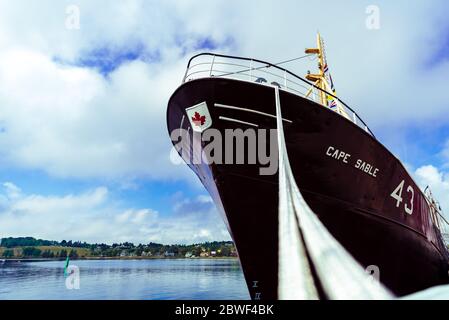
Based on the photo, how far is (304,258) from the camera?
536 cm

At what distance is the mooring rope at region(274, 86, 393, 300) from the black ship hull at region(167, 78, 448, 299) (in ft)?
3.28

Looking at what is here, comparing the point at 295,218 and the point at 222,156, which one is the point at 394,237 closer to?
the point at 295,218

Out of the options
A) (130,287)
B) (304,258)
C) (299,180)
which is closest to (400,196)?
(299,180)

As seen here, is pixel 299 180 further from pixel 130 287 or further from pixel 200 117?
pixel 130 287

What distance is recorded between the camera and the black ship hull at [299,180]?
701 cm

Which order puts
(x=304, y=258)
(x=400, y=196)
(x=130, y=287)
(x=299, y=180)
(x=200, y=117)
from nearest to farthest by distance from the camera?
(x=304, y=258)
(x=299, y=180)
(x=200, y=117)
(x=400, y=196)
(x=130, y=287)

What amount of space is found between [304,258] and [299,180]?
2.15 meters

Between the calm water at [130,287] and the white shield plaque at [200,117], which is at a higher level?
the white shield plaque at [200,117]

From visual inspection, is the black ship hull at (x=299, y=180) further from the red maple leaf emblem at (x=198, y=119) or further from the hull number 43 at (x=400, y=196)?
the hull number 43 at (x=400, y=196)

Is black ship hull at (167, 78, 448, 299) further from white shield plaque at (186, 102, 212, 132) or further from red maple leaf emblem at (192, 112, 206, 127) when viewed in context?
red maple leaf emblem at (192, 112, 206, 127)

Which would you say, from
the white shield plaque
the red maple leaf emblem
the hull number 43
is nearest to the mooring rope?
the white shield plaque

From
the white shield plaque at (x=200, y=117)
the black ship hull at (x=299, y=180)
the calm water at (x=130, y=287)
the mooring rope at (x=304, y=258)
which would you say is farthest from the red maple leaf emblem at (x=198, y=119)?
the calm water at (x=130, y=287)

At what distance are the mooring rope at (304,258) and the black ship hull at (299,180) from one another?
1.00m
